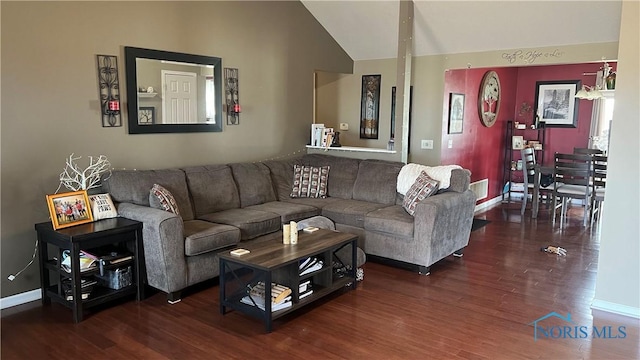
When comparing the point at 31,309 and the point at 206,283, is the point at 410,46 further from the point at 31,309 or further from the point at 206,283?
the point at 31,309

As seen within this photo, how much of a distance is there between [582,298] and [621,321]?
40 cm

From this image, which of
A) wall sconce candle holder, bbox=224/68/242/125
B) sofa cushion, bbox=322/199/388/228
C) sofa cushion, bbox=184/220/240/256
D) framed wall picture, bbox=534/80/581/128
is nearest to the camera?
sofa cushion, bbox=184/220/240/256

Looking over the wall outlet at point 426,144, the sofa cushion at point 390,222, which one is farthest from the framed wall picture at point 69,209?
the wall outlet at point 426,144

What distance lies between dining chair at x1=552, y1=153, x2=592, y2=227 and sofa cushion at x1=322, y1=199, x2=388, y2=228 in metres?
2.95

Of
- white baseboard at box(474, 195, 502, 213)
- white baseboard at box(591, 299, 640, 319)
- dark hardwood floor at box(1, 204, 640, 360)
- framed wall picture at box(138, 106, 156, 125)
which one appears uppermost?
framed wall picture at box(138, 106, 156, 125)

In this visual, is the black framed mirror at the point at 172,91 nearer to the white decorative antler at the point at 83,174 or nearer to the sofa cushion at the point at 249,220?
the white decorative antler at the point at 83,174

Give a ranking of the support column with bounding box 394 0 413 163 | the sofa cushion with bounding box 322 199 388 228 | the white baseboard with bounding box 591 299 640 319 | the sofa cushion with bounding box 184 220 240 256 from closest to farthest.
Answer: the white baseboard with bounding box 591 299 640 319, the sofa cushion with bounding box 184 220 240 256, the sofa cushion with bounding box 322 199 388 228, the support column with bounding box 394 0 413 163

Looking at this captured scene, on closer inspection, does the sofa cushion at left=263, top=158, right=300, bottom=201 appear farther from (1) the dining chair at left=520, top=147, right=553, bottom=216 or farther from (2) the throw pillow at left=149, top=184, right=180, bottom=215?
(1) the dining chair at left=520, top=147, right=553, bottom=216

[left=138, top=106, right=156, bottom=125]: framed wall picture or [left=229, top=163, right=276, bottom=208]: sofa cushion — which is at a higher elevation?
[left=138, top=106, right=156, bottom=125]: framed wall picture

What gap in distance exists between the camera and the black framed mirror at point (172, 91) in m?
4.14

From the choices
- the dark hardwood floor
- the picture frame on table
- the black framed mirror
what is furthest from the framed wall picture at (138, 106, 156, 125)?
the picture frame on table

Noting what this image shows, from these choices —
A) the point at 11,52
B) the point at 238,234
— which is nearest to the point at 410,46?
the point at 238,234

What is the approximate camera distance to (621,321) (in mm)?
3336

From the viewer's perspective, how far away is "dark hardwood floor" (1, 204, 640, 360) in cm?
284
